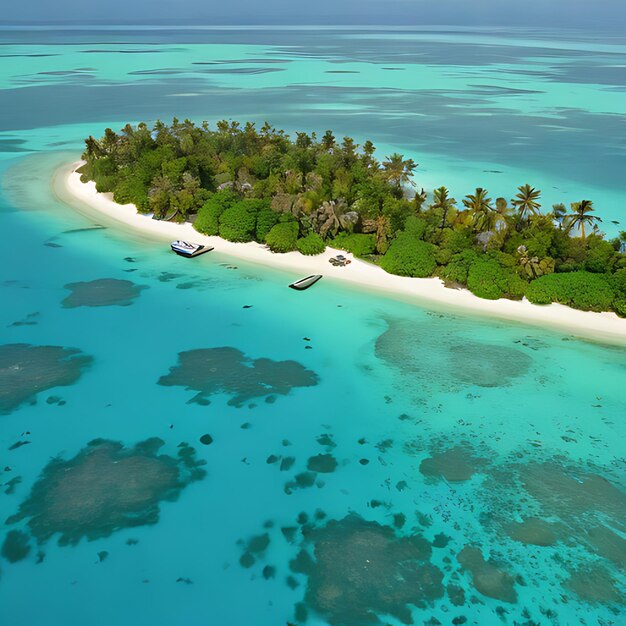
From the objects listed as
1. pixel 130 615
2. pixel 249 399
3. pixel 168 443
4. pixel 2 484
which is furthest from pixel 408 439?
pixel 2 484

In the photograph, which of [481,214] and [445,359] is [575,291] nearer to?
[481,214]

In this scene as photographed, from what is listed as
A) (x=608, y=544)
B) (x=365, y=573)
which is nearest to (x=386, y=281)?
(x=608, y=544)

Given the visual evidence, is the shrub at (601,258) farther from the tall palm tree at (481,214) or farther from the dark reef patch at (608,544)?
the dark reef patch at (608,544)

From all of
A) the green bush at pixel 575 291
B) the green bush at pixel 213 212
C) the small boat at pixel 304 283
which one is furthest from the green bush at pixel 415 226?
the green bush at pixel 213 212

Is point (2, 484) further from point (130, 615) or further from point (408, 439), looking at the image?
point (408, 439)

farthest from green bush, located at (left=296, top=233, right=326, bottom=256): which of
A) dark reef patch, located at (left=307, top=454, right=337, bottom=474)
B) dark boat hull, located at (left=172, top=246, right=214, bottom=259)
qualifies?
dark reef patch, located at (left=307, top=454, right=337, bottom=474)

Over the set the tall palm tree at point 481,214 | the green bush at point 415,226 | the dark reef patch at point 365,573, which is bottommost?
the dark reef patch at point 365,573
